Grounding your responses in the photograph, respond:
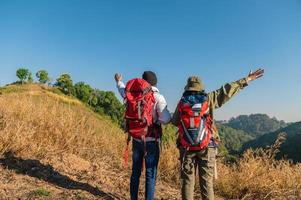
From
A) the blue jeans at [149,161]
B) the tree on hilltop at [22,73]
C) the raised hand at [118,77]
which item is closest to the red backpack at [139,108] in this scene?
the blue jeans at [149,161]

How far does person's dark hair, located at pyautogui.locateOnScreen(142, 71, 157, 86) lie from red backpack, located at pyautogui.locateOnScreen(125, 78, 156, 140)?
0.09 metres

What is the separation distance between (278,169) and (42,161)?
4583 millimetres

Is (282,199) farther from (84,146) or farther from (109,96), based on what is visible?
(109,96)

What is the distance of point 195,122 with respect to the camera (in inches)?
195

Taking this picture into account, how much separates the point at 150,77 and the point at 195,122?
979 millimetres

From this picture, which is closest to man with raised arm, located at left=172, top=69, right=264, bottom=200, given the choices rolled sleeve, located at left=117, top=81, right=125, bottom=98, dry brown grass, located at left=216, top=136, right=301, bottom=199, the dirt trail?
rolled sleeve, located at left=117, top=81, right=125, bottom=98

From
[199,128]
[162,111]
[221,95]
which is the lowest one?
[199,128]

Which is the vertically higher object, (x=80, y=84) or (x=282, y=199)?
(x=80, y=84)

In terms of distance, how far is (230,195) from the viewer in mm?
7184

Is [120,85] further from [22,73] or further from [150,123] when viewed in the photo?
[22,73]

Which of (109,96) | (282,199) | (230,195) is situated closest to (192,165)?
(230,195)

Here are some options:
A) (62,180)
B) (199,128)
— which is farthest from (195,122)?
(62,180)

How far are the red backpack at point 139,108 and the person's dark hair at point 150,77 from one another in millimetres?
93

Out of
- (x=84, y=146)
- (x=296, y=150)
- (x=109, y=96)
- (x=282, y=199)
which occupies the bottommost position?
(x=282, y=199)
